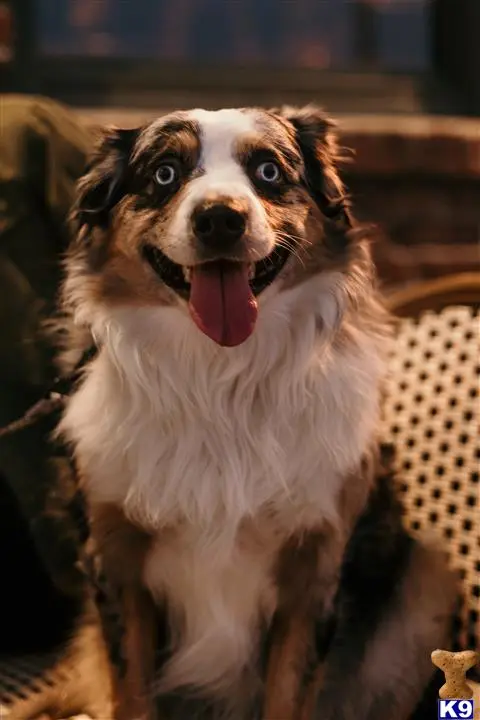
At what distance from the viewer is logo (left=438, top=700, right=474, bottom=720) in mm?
819

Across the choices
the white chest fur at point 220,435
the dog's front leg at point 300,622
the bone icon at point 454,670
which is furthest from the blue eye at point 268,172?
the bone icon at point 454,670

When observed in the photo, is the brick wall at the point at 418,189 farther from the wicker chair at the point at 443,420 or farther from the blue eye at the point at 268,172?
the blue eye at the point at 268,172

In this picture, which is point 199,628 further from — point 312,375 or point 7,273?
point 7,273

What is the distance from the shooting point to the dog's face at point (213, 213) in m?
0.77

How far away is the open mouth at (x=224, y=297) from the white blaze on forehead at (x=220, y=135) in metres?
0.10

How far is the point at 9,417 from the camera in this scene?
3.39ft

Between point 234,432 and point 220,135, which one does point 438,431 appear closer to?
point 234,432

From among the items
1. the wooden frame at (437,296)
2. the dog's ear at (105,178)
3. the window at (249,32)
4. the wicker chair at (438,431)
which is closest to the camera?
the dog's ear at (105,178)

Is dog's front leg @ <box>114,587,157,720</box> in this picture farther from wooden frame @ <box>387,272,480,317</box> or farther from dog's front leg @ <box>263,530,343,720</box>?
wooden frame @ <box>387,272,480,317</box>

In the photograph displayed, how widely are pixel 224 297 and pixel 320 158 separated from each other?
20 cm

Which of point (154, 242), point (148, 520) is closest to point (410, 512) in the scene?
point (148, 520)

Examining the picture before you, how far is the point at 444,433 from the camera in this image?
1127mm

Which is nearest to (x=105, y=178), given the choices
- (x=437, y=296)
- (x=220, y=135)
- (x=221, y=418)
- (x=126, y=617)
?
(x=220, y=135)

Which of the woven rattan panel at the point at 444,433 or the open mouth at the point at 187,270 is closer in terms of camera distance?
the open mouth at the point at 187,270
